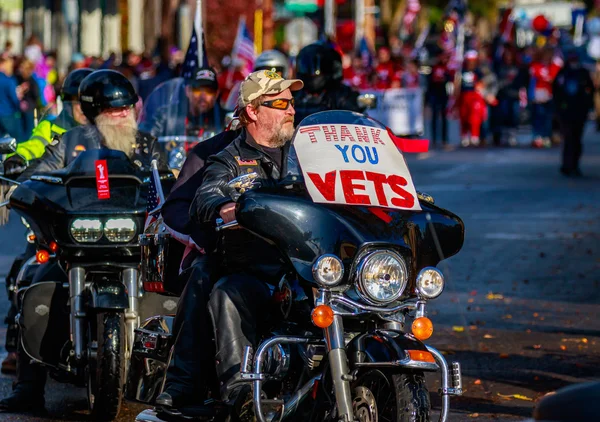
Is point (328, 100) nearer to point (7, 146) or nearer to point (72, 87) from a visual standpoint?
point (72, 87)

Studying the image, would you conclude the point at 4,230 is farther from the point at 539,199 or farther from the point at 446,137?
the point at 446,137

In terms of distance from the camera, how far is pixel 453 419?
7.34m

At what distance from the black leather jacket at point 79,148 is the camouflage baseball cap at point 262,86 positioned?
179cm

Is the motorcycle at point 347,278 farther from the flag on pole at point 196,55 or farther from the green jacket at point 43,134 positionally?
the flag on pole at point 196,55

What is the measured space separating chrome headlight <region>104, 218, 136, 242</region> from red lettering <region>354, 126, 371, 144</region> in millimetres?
2060

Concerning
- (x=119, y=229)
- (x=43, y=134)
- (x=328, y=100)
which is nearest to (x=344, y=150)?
(x=119, y=229)

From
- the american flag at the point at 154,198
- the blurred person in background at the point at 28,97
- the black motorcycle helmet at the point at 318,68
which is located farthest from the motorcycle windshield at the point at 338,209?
the blurred person in background at the point at 28,97

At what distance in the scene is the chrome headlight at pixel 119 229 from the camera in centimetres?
746

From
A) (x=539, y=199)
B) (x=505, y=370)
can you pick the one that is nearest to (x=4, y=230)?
(x=539, y=199)

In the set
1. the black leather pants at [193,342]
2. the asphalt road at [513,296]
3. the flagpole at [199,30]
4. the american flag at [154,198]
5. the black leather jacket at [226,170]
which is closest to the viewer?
the black leather jacket at [226,170]

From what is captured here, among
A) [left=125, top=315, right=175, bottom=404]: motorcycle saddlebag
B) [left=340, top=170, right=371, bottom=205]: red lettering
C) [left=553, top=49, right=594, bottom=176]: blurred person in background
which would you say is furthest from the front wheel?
[left=553, top=49, right=594, bottom=176]: blurred person in background

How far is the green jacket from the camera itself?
905cm

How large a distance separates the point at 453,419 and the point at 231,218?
207cm

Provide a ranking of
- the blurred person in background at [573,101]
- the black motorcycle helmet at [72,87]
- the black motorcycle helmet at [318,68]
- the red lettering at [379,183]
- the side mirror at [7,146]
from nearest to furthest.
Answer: the red lettering at [379,183], the side mirror at [7,146], the black motorcycle helmet at [72,87], the black motorcycle helmet at [318,68], the blurred person in background at [573,101]
